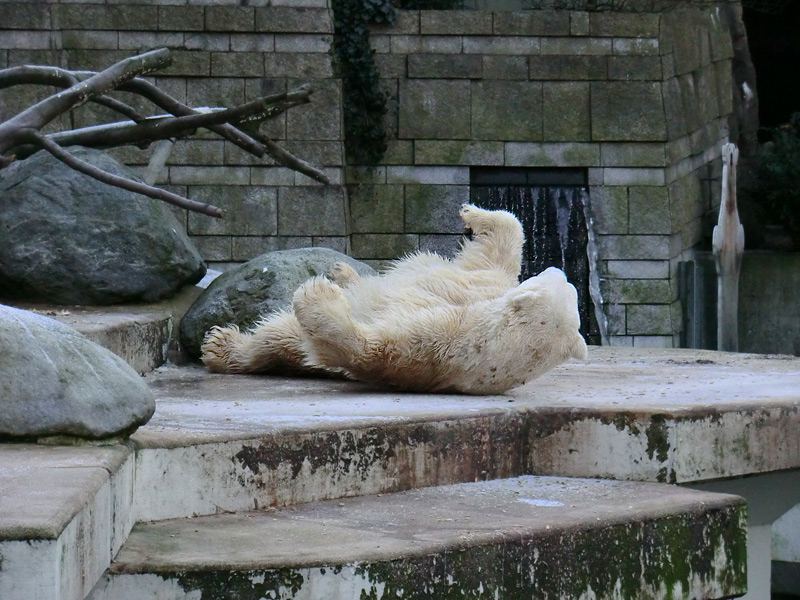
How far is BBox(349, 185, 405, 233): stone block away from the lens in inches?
394

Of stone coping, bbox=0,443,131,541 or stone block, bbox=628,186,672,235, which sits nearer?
stone coping, bbox=0,443,131,541

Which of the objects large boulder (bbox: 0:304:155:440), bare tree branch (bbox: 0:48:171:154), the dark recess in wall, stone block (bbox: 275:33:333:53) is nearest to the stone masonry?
stone block (bbox: 275:33:333:53)

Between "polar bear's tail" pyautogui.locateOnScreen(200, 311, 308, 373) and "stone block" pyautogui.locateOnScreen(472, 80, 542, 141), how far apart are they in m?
5.87

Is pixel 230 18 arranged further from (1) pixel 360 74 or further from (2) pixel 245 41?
(1) pixel 360 74

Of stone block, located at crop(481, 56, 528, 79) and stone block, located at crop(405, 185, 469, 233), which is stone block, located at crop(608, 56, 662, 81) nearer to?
stone block, located at crop(481, 56, 528, 79)

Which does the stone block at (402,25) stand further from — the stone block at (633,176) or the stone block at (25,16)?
the stone block at (25,16)

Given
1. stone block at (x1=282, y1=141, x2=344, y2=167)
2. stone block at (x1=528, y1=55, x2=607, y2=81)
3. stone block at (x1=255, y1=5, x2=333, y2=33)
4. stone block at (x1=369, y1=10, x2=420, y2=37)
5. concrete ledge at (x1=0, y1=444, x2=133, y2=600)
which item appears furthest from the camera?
stone block at (x1=528, y1=55, x2=607, y2=81)

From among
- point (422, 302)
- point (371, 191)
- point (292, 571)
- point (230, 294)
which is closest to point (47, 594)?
point (292, 571)

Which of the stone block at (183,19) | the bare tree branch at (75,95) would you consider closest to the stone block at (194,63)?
the stone block at (183,19)

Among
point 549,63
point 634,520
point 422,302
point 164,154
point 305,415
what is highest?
point 549,63

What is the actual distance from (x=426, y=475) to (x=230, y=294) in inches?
75.6

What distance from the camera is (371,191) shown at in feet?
33.0

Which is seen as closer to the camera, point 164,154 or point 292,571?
point 292,571

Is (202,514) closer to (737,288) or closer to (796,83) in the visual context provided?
(737,288)
